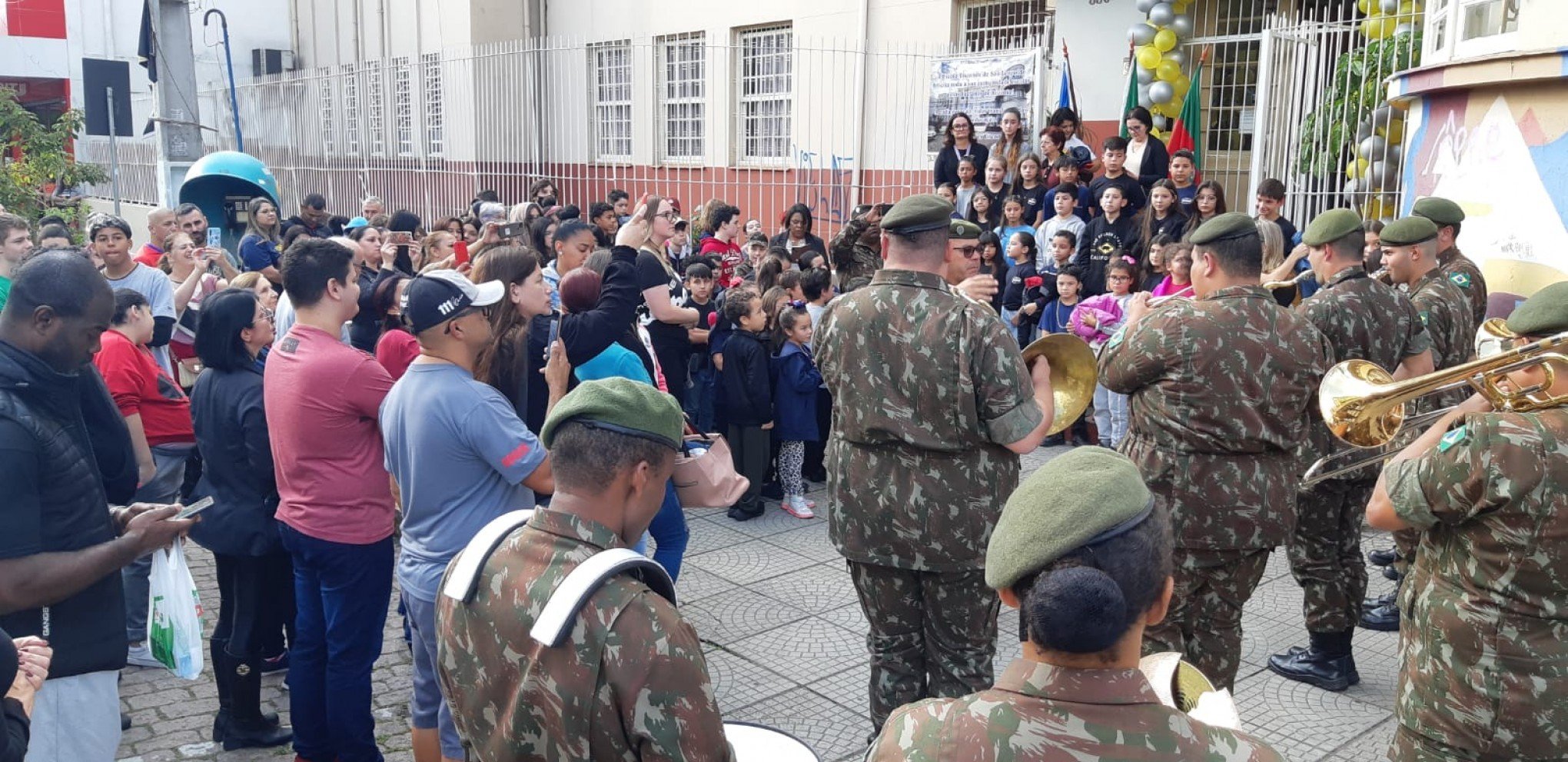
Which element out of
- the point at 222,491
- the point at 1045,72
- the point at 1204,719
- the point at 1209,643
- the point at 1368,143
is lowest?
the point at 1209,643

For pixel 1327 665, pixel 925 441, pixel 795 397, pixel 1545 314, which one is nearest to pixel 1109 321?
pixel 795 397

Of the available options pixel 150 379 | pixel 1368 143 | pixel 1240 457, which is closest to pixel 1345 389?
pixel 1240 457

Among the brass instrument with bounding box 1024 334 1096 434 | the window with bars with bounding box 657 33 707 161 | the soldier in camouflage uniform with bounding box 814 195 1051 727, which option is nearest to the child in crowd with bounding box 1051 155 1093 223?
the brass instrument with bounding box 1024 334 1096 434

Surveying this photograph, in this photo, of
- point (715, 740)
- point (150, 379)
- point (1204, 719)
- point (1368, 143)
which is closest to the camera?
point (1204, 719)

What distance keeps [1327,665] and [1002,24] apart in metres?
10.3

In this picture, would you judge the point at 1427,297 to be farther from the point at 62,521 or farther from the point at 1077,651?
the point at 62,521

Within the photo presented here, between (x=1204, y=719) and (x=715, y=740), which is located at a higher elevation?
(x=1204, y=719)

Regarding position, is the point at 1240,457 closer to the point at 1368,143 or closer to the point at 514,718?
the point at 514,718

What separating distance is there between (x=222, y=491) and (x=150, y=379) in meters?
1.28

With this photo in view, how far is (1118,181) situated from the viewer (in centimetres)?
972

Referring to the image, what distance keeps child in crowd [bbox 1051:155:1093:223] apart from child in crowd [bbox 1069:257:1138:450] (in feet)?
4.01

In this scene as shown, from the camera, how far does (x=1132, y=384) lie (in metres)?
4.23

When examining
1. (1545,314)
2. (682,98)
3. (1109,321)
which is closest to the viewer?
(1545,314)

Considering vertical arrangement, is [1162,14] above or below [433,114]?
above
